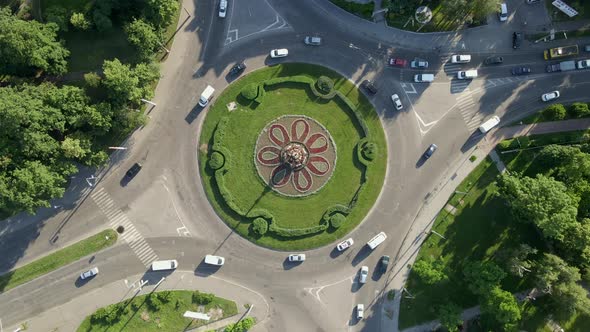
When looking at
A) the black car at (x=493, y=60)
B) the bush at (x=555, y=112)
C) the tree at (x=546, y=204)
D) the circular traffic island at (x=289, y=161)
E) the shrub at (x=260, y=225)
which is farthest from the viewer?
the black car at (x=493, y=60)

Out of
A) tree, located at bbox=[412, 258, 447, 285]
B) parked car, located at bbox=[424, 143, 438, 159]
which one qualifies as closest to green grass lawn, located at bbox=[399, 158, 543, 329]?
tree, located at bbox=[412, 258, 447, 285]

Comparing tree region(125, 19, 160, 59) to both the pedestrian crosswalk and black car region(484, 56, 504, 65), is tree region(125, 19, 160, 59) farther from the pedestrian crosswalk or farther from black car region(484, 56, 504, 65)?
black car region(484, 56, 504, 65)

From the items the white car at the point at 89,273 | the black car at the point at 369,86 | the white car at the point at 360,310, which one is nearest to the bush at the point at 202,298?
the white car at the point at 89,273

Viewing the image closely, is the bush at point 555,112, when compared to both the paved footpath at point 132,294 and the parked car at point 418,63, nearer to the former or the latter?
the parked car at point 418,63

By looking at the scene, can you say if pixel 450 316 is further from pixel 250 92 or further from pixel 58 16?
pixel 58 16

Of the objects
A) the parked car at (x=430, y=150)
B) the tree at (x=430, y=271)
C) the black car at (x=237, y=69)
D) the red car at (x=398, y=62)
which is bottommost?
the tree at (x=430, y=271)

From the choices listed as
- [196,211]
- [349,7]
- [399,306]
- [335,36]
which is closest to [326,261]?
[399,306]

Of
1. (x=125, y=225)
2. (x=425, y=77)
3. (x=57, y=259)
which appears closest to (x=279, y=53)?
(x=425, y=77)
